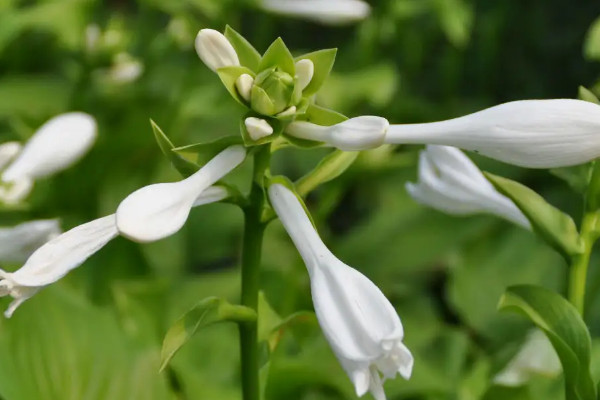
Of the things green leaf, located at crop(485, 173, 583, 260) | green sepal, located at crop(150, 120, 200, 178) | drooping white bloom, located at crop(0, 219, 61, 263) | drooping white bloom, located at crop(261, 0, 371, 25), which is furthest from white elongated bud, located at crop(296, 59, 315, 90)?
drooping white bloom, located at crop(261, 0, 371, 25)

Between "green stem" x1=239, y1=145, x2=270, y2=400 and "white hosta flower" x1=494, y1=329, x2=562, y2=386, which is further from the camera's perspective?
"white hosta flower" x1=494, y1=329, x2=562, y2=386

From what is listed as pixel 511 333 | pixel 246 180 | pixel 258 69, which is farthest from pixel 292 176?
pixel 258 69

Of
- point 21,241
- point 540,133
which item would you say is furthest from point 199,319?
point 21,241

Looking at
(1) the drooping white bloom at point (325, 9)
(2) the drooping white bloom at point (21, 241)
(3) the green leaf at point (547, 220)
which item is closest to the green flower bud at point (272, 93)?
(3) the green leaf at point (547, 220)

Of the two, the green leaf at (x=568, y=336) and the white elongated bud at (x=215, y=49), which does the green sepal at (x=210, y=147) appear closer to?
the white elongated bud at (x=215, y=49)

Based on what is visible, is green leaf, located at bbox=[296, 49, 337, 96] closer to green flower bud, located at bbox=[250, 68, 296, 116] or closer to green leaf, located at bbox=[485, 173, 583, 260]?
green flower bud, located at bbox=[250, 68, 296, 116]

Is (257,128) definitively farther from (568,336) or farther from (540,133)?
(568,336)
